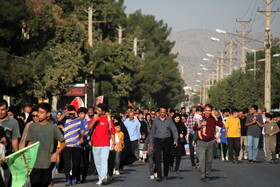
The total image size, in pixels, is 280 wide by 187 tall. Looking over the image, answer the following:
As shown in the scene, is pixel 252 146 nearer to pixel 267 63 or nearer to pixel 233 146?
pixel 233 146

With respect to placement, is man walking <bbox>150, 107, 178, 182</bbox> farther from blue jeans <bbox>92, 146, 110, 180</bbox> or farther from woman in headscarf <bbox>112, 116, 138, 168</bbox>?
woman in headscarf <bbox>112, 116, 138, 168</bbox>

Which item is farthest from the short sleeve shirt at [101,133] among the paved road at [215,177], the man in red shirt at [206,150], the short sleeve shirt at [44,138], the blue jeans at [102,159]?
the short sleeve shirt at [44,138]

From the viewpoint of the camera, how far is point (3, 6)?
3472cm

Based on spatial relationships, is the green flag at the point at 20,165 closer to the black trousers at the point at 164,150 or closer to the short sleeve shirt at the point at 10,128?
the short sleeve shirt at the point at 10,128

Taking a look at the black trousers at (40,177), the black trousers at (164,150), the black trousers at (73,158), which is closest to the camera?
the black trousers at (40,177)

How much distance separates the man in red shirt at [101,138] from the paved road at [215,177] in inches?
15.7

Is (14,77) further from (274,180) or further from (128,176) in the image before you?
(274,180)

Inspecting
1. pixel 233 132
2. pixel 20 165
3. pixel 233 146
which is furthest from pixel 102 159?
pixel 233 146

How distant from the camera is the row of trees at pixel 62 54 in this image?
35.2 meters

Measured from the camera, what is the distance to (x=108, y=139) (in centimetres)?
1728

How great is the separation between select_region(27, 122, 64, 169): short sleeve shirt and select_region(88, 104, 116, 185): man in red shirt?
552 centimetres

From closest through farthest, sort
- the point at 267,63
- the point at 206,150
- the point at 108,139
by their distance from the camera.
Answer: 1. the point at 108,139
2. the point at 206,150
3. the point at 267,63

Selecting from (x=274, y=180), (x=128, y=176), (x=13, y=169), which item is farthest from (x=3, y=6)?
(x=13, y=169)

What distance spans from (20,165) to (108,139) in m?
7.28
